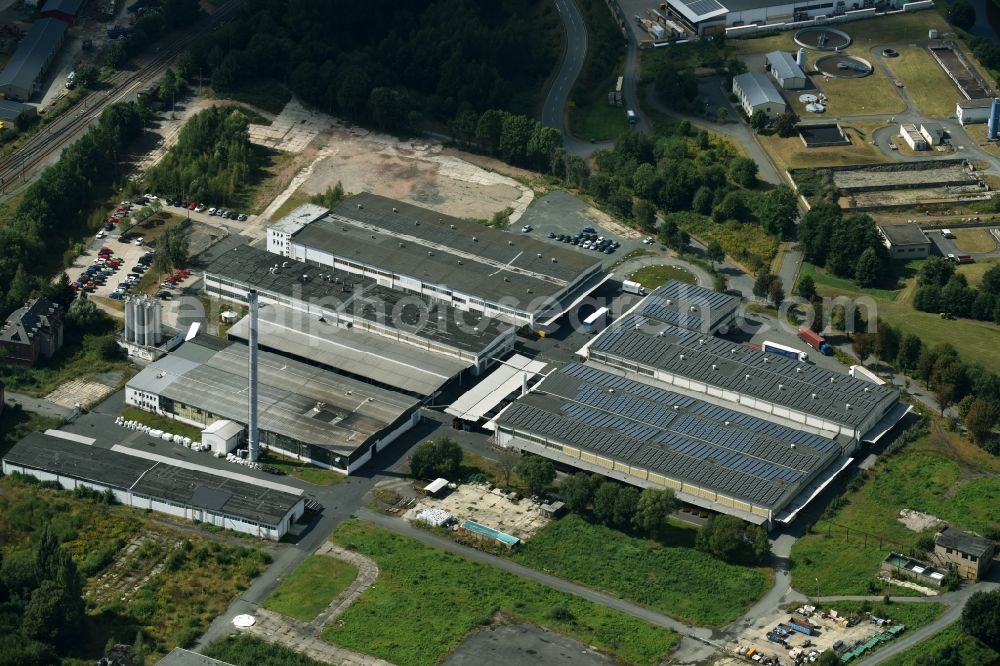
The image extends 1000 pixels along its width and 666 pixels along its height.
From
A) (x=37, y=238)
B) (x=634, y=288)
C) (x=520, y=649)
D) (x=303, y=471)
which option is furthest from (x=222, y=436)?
(x=634, y=288)

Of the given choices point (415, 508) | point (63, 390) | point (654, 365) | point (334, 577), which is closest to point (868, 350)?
→ point (654, 365)

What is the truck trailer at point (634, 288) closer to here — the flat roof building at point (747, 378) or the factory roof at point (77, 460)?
the flat roof building at point (747, 378)

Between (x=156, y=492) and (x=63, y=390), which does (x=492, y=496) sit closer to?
(x=156, y=492)

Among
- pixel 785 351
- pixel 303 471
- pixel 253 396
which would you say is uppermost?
pixel 253 396

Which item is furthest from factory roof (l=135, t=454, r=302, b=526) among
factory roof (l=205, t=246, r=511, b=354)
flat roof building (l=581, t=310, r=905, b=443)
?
flat roof building (l=581, t=310, r=905, b=443)

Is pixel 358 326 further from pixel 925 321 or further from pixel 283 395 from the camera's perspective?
pixel 925 321

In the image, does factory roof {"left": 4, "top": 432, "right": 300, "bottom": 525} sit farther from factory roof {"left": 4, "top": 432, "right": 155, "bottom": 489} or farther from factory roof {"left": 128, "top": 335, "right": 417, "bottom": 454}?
factory roof {"left": 128, "top": 335, "right": 417, "bottom": 454}

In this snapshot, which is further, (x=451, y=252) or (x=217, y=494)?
(x=451, y=252)

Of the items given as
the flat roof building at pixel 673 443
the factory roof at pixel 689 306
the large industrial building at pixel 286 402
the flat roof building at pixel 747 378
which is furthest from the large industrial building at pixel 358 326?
the factory roof at pixel 689 306
